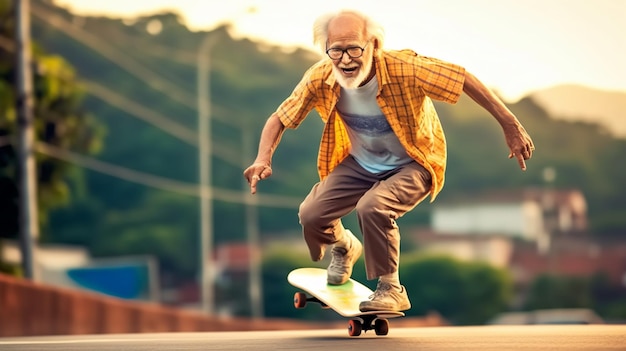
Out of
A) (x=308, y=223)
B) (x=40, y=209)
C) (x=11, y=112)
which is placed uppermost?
(x=11, y=112)

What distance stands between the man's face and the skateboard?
1.43m

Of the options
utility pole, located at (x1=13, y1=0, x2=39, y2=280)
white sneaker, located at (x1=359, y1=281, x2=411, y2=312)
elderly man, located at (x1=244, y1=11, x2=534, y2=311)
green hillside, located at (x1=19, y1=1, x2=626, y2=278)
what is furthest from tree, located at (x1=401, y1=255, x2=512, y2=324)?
white sneaker, located at (x1=359, y1=281, x2=411, y2=312)

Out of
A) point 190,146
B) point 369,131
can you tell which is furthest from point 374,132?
point 190,146

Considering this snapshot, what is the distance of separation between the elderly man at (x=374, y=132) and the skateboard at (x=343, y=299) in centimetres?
23

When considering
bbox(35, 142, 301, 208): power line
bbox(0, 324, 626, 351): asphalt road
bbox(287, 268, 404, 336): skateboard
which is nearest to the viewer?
bbox(0, 324, 626, 351): asphalt road

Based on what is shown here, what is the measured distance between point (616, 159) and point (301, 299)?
10177 cm

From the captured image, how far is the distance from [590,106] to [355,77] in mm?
97541

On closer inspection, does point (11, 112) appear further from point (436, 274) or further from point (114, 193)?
point (436, 274)

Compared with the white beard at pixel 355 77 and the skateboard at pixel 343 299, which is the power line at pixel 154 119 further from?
the white beard at pixel 355 77

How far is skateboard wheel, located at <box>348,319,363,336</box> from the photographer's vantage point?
827 centimetres

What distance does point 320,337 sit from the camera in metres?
8.66

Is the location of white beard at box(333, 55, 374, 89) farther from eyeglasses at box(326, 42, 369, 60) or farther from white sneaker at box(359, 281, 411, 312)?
white sneaker at box(359, 281, 411, 312)

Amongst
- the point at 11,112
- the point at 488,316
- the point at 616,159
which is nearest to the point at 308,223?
the point at 11,112

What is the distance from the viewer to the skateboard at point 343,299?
26.8ft
